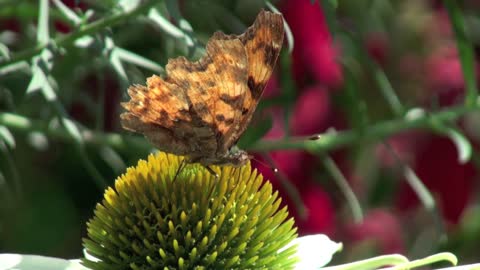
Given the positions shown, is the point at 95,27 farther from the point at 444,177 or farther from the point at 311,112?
the point at 444,177

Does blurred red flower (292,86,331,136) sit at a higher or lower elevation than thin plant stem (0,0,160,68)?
higher

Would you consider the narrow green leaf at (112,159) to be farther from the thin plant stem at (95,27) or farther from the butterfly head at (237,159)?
the butterfly head at (237,159)

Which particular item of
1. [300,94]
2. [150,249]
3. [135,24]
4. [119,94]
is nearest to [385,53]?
[300,94]

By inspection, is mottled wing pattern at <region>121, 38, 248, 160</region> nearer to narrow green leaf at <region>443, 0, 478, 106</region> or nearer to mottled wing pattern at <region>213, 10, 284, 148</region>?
mottled wing pattern at <region>213, 10, 284, 148</region>

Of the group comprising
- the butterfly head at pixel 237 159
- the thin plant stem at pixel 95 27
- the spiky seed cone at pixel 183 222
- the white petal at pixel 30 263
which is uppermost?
the thin plant stem at pixel 95 27

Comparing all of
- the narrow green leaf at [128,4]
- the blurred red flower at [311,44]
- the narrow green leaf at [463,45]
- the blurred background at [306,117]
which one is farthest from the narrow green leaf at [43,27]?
the blurred red flower at [311,44]

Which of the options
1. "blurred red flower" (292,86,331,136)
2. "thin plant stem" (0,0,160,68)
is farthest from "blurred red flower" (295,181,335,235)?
"thin plant stem" (0,0,160,68)
